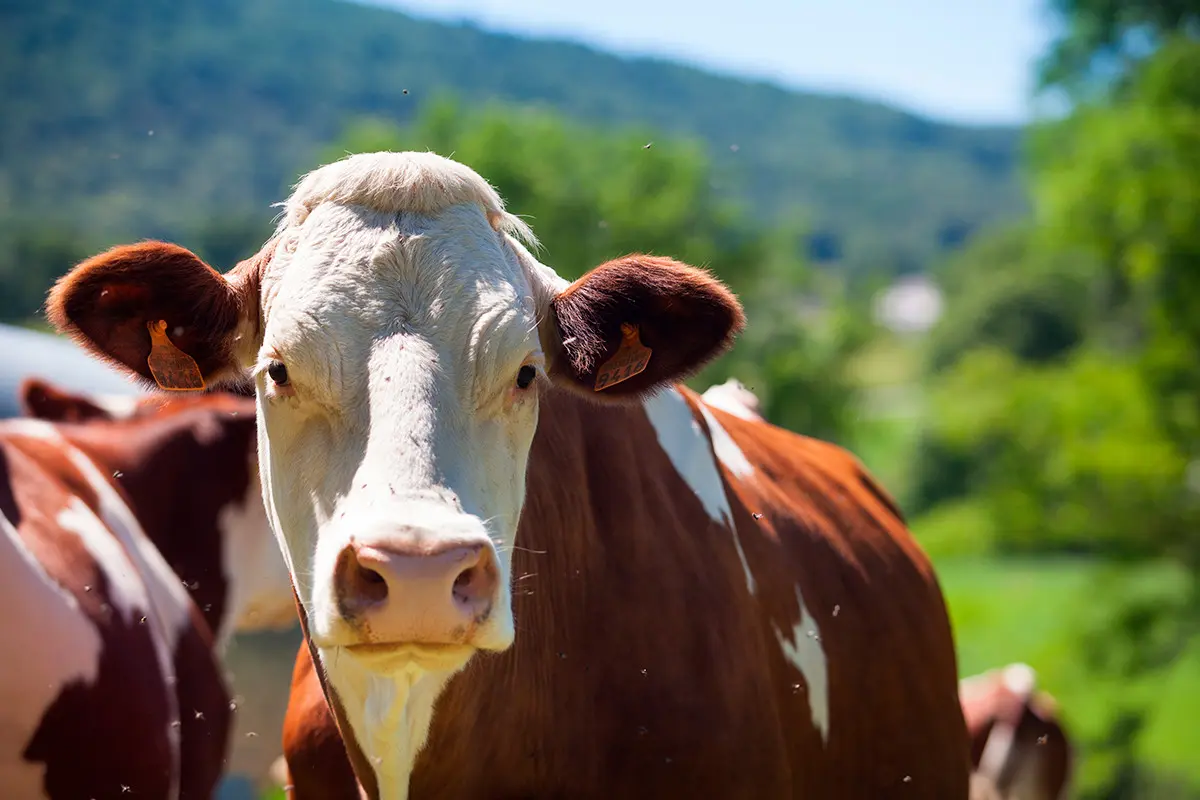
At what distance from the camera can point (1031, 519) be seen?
768 inches

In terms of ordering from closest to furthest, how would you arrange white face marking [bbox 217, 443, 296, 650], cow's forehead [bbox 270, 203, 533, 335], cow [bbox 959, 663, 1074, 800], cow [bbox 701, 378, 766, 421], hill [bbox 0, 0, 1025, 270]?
1. cow's forehead [bbox 270, 203, 533, 335]
2. cow [bbox 701, 378, 766, 421]
3. white face marking [bbox 217, 443, 296, 650]
4. cow [bbox 959, 663, 1074, 800]
5. hill [bbox 0, 0, 1025, 270]

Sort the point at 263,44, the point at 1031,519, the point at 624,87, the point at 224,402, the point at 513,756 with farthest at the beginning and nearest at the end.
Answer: the point at 624,87
the point at 263,44
the point at 1031,519
the point at 224,402
the point at 513,756

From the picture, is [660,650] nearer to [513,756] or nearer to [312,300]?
[513,756]

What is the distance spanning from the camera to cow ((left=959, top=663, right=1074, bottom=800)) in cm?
763

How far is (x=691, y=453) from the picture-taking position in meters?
3.65

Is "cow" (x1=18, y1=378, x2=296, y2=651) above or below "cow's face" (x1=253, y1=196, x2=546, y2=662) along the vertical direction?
below

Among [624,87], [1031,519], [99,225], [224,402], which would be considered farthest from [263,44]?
[224,402]

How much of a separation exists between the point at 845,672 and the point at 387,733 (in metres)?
1.61

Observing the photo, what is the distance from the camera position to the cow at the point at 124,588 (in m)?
3.83

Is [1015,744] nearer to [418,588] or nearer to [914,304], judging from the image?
[418,588]

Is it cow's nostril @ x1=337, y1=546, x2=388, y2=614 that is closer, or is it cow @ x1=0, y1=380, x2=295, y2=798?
cow's nostril @ x1=337, y1=546, x2=388, y2=614

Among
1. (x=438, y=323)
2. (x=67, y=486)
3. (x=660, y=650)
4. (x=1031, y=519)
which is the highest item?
(x=438, y=323)

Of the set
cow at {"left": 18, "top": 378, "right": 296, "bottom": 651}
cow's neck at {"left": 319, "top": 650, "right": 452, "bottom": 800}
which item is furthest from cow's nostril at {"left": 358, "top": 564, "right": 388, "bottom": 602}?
cow at {"left": 18, "top": 378, "right": 296, "bottom": 651}

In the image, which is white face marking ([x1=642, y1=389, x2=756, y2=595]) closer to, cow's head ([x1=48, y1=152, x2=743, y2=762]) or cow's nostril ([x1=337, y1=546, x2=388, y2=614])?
cow's head ([x1=48, y1=152, x2=743, y2=762])
